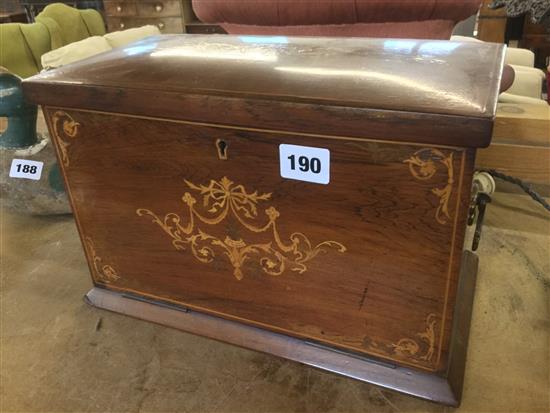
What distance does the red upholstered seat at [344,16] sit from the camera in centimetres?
97

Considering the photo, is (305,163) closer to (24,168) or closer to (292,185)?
(292,185)

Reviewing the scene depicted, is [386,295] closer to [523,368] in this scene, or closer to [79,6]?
[523,368]

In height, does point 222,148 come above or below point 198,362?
above

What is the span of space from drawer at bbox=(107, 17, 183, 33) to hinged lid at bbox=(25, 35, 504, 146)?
2648 mm

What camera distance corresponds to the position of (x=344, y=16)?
1.04 m

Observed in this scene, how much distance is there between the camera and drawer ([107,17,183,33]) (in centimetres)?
337

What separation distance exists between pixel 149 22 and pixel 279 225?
123 inches

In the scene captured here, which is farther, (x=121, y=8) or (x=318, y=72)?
(x=121, y=8)

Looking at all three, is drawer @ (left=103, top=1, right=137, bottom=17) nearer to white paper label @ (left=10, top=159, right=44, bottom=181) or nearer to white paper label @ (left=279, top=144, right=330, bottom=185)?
white paper label @ (left=10, top=159, right=44, bottom=181)

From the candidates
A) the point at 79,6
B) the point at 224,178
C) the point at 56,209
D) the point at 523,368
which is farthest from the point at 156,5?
the point at 523,368

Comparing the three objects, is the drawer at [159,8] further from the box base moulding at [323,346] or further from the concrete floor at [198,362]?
the box base moulding at [323,346]

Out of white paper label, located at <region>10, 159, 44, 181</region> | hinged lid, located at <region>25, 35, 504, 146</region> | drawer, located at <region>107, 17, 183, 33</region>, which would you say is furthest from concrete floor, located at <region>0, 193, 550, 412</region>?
drawer, located at <region>107, 17, 183, 33</region>

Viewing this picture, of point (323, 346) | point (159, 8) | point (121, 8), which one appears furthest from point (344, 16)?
point (121, 8)

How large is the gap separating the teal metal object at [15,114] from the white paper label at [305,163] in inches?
31.2
